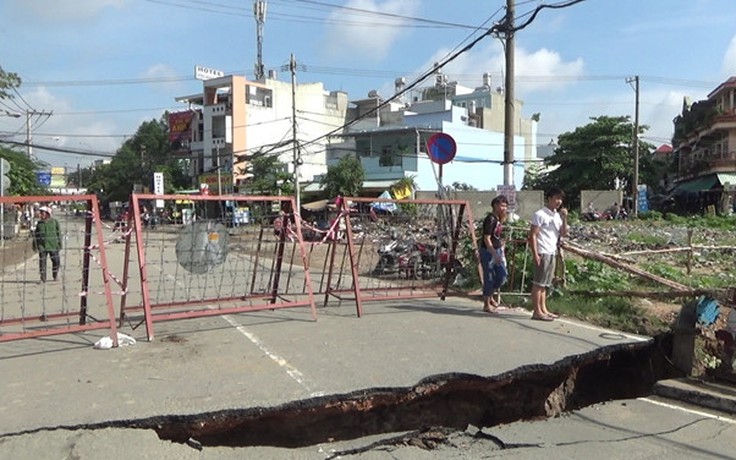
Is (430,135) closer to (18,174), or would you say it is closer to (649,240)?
(649,240)

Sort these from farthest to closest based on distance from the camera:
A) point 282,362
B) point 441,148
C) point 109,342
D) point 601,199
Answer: point 601,199, point 441,148, point 109,342, point 282,362

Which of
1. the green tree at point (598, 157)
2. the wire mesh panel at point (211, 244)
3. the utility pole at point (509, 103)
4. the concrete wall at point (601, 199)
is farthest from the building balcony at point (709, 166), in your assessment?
the wire mesh panel at point (211, 244)

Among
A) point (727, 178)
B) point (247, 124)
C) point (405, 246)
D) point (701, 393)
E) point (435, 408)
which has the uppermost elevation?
point (247, 124)

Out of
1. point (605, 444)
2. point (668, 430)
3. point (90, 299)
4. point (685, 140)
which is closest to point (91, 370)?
point (605, 444)

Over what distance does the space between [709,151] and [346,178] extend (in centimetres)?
3311

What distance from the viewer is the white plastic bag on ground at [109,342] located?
6672 mm

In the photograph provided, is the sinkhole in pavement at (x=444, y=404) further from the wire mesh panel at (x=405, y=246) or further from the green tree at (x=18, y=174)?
the green tree at (x=18, y=174)

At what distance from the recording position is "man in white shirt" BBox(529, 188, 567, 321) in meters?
7.96

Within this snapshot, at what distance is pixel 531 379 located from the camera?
5898mm

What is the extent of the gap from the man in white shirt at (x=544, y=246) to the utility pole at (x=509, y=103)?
593 centimetres

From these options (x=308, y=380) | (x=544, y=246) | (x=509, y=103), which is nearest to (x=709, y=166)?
(x=509, y=103)

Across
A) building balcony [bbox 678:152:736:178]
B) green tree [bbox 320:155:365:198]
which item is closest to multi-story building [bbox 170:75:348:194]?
green tree [bbox 320:155:365:198]

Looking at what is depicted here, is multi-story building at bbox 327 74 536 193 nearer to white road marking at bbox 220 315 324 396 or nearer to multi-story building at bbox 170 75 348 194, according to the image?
multi-story building at bbox 170 75 348 194

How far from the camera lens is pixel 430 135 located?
33125 millimetres
